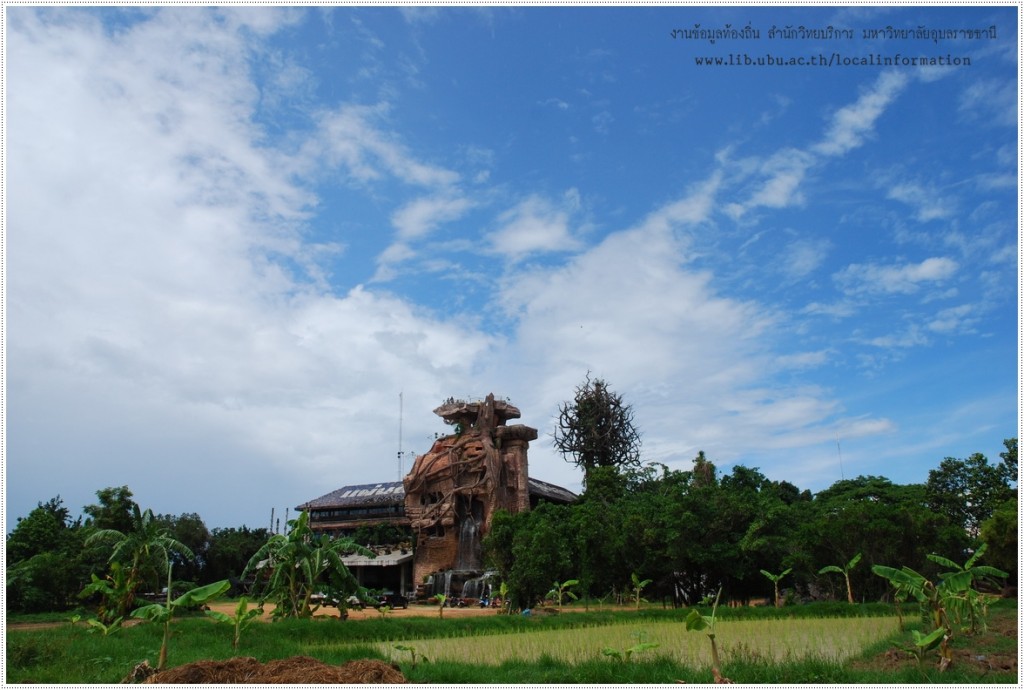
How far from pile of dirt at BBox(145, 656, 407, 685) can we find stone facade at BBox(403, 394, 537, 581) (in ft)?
110

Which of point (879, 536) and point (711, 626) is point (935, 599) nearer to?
point (711, 626)

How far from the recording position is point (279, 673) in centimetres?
1047

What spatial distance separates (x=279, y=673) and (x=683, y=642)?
10086 millimetres

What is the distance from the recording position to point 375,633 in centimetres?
2045

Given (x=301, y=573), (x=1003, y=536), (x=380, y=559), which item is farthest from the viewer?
(x=380, y=559)

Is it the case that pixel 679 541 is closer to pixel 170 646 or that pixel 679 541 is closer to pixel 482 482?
pixel 482 482

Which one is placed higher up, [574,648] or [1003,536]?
[1003,536]

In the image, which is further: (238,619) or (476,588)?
(476,588)

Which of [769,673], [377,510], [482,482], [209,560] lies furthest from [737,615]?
[209,560]

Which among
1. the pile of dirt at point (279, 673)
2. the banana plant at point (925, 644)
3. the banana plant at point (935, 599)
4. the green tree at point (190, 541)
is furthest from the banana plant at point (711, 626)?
the green tree at point (190, 541)

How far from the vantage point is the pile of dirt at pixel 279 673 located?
10.3m

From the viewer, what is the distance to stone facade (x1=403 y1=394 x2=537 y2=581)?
45.2 m

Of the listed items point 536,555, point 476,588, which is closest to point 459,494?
point 476,588

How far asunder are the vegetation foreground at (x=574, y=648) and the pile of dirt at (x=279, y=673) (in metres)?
1.09
